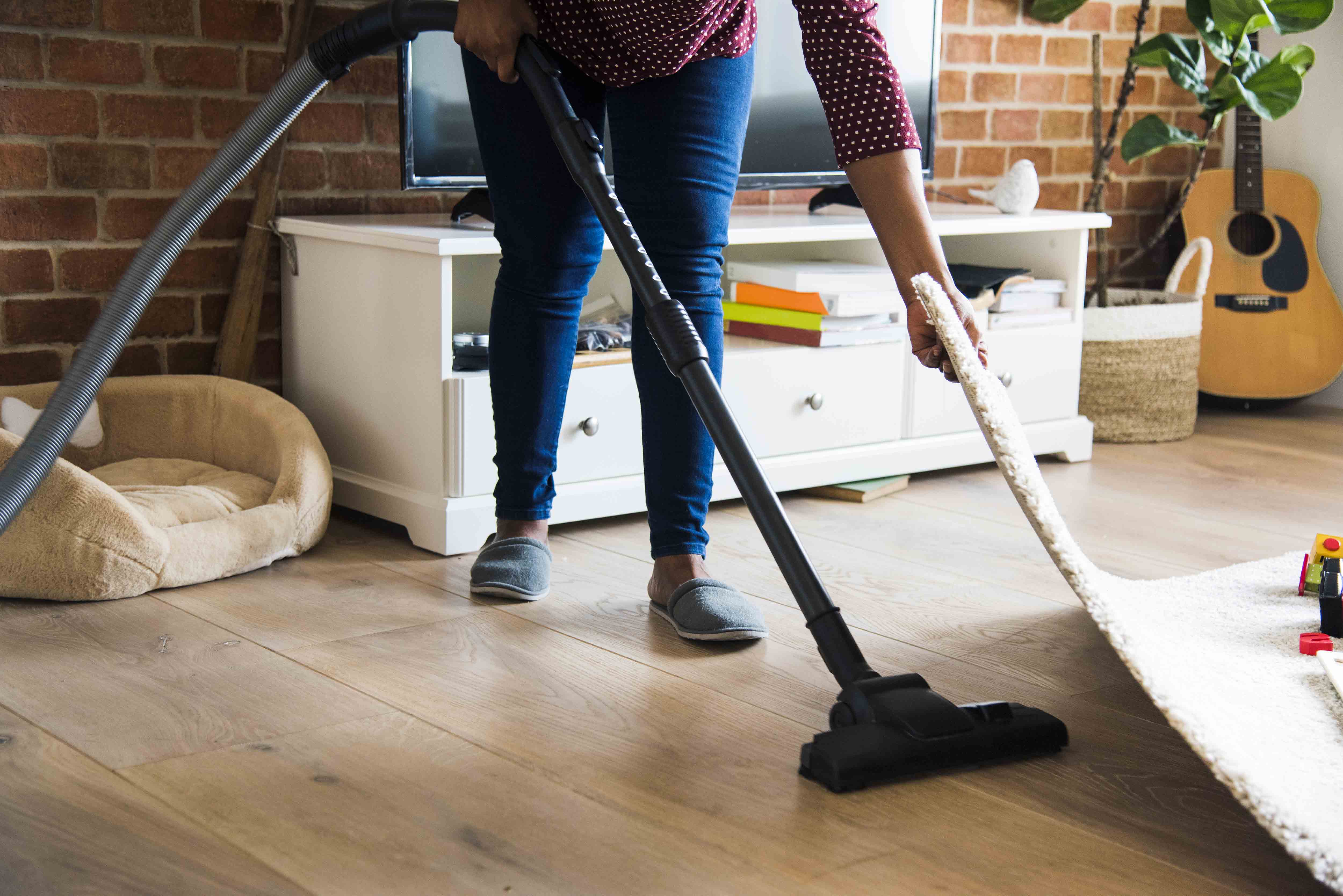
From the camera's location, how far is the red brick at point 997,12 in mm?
2959

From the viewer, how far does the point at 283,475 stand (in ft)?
5.93

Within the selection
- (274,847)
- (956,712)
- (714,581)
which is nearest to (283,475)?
(714,581)

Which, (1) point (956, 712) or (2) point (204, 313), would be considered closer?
(1) point (956, 712)

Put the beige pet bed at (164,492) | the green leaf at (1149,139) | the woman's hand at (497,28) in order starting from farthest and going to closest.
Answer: the green leaf at (1149,139) → the beige pet bed at (164,492) → the woman's hand at (497,28)

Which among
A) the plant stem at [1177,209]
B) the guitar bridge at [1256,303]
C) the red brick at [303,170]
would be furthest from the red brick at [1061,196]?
the red brick at [303,170]

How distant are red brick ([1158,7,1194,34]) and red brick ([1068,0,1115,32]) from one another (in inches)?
8.8

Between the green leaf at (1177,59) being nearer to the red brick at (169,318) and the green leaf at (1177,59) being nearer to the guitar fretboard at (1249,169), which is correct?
the guitar fretboard at (1249,169)

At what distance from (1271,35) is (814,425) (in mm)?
1941

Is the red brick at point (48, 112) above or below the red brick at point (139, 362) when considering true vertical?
above

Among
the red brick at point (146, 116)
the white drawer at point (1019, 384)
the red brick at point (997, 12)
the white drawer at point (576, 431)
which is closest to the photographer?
the white drawer at point (576, 431)

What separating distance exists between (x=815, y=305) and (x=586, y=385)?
0.46 m

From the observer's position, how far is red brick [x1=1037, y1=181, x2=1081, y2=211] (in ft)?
10.4

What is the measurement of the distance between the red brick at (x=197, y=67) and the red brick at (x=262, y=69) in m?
0.02

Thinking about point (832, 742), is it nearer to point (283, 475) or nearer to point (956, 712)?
point (956, 712)
